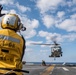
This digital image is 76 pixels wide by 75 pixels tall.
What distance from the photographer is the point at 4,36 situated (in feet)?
19.8

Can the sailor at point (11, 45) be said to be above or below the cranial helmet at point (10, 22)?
below

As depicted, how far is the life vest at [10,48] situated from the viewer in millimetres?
5879

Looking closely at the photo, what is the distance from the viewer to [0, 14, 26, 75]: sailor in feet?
19.2

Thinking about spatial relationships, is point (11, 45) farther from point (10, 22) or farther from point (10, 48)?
point (10, 22)

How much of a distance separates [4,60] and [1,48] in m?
0.29

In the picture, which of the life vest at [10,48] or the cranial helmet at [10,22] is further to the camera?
the cranial helmet at [10,22]

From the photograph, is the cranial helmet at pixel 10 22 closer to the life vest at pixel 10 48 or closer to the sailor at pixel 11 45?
the sailor at pixel 11 45

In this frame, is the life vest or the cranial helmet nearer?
the life vest

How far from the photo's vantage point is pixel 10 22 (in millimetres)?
6199

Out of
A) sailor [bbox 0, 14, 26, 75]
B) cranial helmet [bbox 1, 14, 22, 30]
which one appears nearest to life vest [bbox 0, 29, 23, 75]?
sailor [bbox 0, 14, 26, 75]

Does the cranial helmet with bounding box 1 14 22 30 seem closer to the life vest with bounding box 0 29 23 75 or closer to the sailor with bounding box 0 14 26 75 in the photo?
the sailor with bounding box 0 14 26 75

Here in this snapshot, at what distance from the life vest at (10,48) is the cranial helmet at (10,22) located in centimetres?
15

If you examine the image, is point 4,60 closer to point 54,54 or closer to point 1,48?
point 1,48

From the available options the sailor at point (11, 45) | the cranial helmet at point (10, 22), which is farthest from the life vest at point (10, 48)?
the cranial helmet at point (10, 22)
